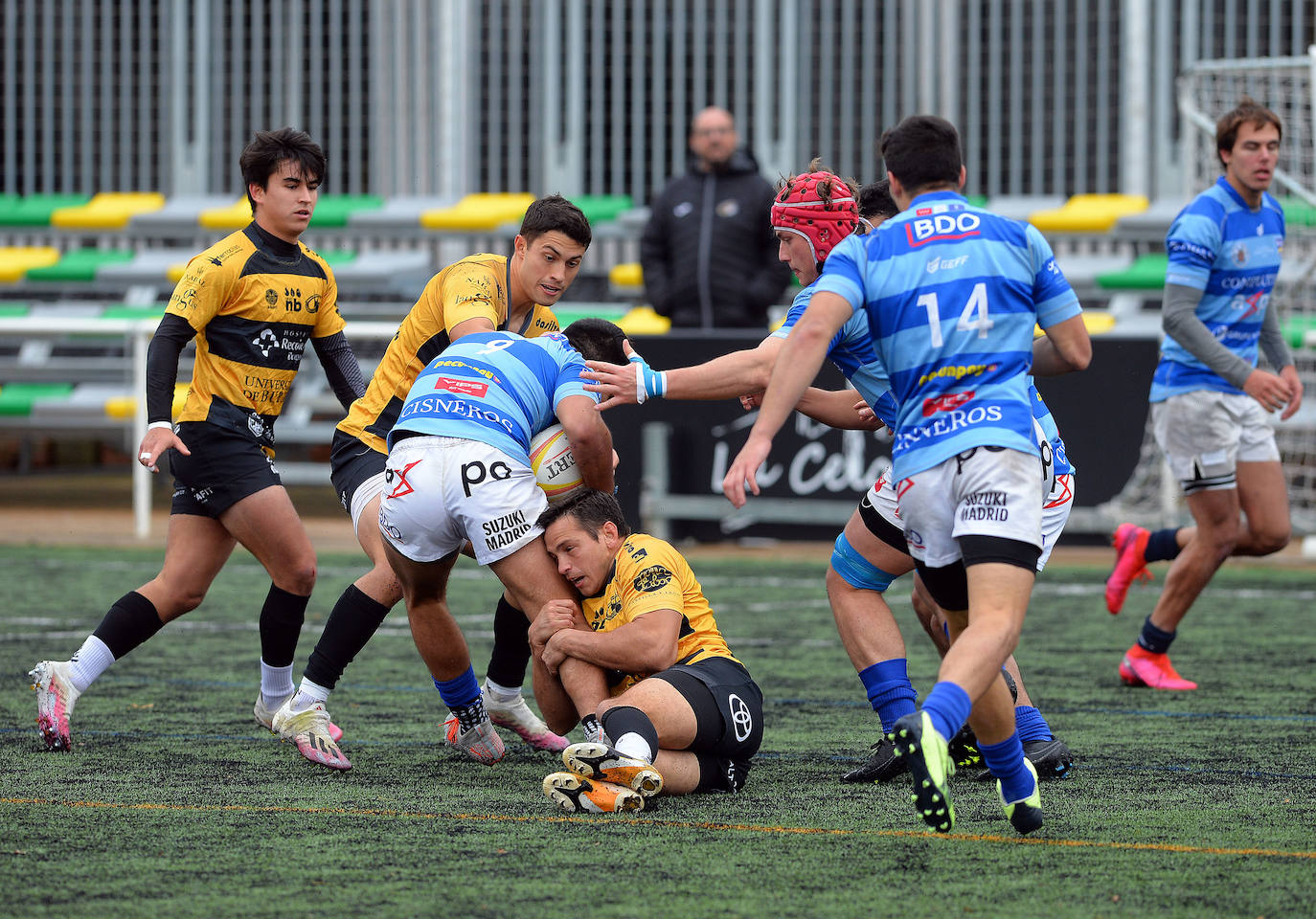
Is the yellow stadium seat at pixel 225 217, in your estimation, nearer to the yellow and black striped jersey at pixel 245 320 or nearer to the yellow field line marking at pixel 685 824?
the yellow and black striped jersey at pixel 245 320

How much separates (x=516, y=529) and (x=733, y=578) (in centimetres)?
559

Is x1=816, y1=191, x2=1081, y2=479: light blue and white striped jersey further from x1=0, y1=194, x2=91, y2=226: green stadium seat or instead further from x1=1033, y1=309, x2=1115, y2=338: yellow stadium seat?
x1=0, y1=194, x2=91, y2=226: green stadium seat

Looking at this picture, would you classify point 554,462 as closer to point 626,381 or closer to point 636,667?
point 626,381

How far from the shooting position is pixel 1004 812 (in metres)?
3.87

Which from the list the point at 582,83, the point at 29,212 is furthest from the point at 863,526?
the point at 29,212

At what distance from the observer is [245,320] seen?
507 centimetres

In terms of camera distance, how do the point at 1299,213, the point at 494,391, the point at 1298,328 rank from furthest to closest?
the point at 1298,328 → the point at 1299,213 → the point at 494,391

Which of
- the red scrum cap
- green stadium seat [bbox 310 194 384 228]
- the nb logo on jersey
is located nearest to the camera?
the nb logo on jersey

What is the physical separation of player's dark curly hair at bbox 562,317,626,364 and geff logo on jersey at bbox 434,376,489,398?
329 millimetres

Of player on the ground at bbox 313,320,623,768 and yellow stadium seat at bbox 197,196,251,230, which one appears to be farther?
yellow stadium seat at bbox 197,196,251,230

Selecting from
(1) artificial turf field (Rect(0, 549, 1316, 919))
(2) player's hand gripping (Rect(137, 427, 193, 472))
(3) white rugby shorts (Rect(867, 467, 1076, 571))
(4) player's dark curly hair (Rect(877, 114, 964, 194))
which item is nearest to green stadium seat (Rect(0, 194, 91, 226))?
(1) artificial turf field (Rect(0, 549, 1316, 919))

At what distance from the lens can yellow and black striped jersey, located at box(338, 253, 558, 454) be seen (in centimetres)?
476

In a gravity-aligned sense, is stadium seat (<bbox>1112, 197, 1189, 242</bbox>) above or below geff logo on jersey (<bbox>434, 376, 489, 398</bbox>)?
above

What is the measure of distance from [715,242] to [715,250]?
0.07 metres
